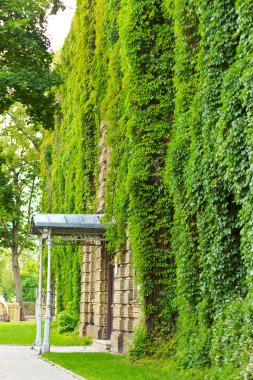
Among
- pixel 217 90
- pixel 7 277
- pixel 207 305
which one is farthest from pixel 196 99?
pixel 7 277

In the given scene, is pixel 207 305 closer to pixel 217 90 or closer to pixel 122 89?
pixel 217 90

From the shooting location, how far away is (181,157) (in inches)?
659

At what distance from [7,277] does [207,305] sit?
9801cm

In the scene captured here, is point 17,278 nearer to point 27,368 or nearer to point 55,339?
point 55,339

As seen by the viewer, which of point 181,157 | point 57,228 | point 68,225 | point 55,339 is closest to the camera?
point 181,157

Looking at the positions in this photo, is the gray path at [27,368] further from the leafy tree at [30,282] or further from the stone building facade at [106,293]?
the leafy tree at [30,282]

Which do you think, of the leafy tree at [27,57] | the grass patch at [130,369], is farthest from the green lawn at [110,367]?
the leafy tree at [27,57]

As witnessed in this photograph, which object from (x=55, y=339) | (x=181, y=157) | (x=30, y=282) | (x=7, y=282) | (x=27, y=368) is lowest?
(x=27, y=368)

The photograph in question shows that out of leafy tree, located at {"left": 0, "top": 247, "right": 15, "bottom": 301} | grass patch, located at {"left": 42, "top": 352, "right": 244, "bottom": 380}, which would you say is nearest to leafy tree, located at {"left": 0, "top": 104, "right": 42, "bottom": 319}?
grass patch, located at {"left": 42, "top": 352, "right": 244, "bottom": 380}

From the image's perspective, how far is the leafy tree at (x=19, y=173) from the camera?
52.3 meters

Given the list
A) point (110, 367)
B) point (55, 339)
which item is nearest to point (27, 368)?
point (110, 367)

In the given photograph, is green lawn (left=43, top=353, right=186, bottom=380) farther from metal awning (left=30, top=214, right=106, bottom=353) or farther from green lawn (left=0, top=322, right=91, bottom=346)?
green lawn (left=0, top=322, right=91, bottom=346)

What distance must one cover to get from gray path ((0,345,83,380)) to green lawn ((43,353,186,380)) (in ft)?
1.15

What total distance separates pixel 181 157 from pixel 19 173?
3903cm
